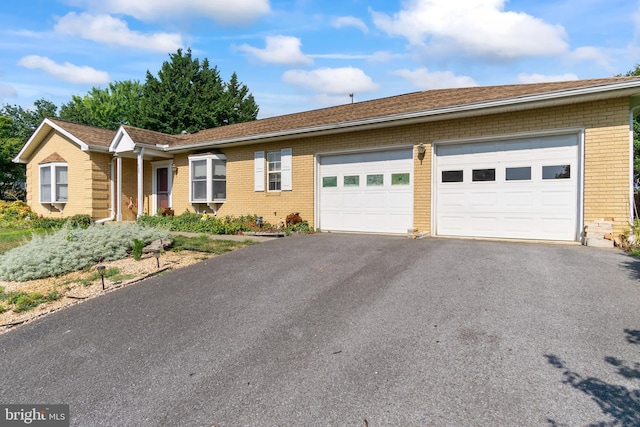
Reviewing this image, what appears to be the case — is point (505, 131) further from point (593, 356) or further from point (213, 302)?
point (213, 302)

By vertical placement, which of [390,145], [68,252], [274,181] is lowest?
[68,252]

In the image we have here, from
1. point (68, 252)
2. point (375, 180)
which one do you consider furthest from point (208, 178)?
point (375, 180)

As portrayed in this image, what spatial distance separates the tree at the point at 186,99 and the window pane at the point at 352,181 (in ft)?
72.1

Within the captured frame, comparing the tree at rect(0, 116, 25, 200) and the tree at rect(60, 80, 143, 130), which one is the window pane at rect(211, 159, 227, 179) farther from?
the tree at rect(60, 80, 143, 130)

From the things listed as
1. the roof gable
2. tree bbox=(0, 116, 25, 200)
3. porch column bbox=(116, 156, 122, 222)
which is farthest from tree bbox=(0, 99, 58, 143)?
porch column bbox=(116, 156, 122, 222)

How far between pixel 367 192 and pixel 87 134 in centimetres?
1345

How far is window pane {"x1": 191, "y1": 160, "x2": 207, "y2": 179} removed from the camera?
1346 centimetres

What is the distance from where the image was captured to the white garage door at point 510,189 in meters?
7.67

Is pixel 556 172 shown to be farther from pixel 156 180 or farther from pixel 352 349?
pixel 156 180

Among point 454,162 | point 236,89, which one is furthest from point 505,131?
point 236,89

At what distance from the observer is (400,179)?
960 cm

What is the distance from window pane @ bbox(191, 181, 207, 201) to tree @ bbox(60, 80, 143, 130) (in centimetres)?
2360

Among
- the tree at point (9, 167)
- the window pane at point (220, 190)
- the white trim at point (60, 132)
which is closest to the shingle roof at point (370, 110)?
the white trim at point (60, 132)

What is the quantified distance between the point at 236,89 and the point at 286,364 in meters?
33.6
